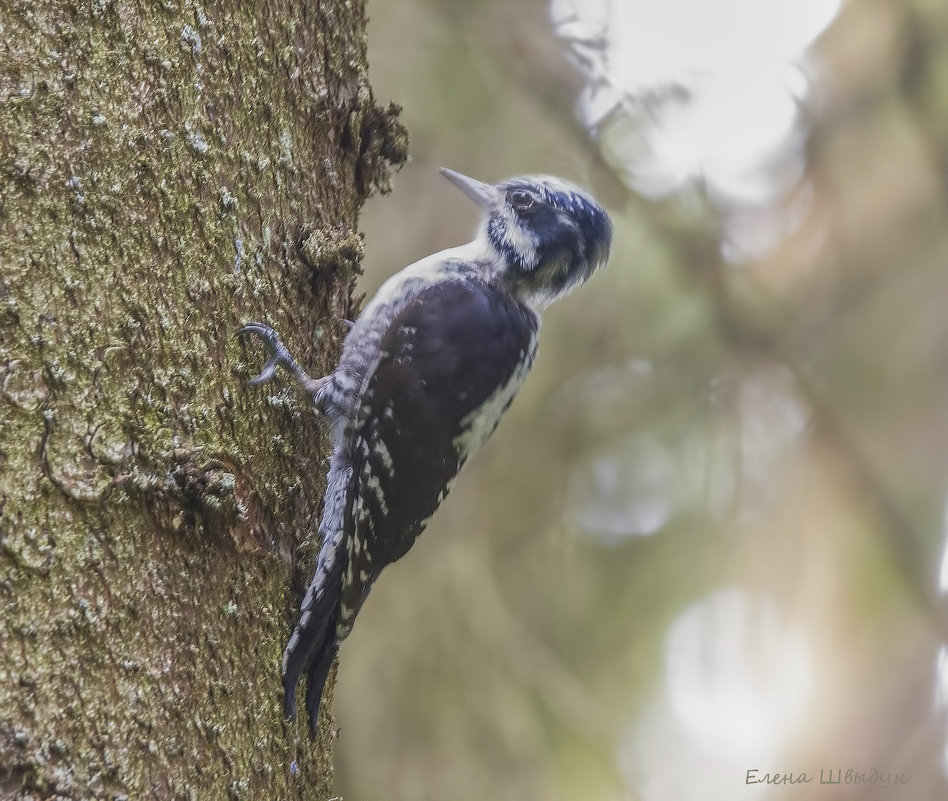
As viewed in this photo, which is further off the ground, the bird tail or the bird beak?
the bird beak

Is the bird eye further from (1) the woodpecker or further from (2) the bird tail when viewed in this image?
(2) the bird tail

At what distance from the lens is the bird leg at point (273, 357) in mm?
1769

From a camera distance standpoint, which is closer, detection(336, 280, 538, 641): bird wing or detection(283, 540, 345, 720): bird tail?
detection(283, 540, 345, 720): bird tail

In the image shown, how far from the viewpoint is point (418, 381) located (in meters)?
2.39

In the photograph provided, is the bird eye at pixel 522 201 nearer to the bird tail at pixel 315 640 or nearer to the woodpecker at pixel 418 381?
the woodpecker at pixel 418 381

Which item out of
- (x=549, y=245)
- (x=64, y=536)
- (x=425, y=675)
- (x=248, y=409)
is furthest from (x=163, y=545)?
(x=425, y=675)

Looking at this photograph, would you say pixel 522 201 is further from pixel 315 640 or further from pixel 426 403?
pixel 315 640

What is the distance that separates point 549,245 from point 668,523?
5.60 feet

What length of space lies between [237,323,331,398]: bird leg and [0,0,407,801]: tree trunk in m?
0.02

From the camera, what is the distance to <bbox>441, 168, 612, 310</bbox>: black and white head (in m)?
2.79

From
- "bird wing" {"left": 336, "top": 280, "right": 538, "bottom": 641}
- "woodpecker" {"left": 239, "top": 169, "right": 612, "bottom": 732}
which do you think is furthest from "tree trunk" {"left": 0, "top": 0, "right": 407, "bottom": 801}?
"bird wing" {"left": 336, "top": 280, "right": 538, "bottom": 641}

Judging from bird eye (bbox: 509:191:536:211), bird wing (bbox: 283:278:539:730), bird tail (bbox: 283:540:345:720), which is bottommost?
bird tail (bbox: 283:540:345:720)

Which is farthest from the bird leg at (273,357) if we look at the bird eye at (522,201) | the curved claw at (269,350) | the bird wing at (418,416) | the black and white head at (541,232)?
the bird eye at (522,201)

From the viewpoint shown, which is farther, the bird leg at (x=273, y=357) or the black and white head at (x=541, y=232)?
the black and white head at (x=541, y=232)
